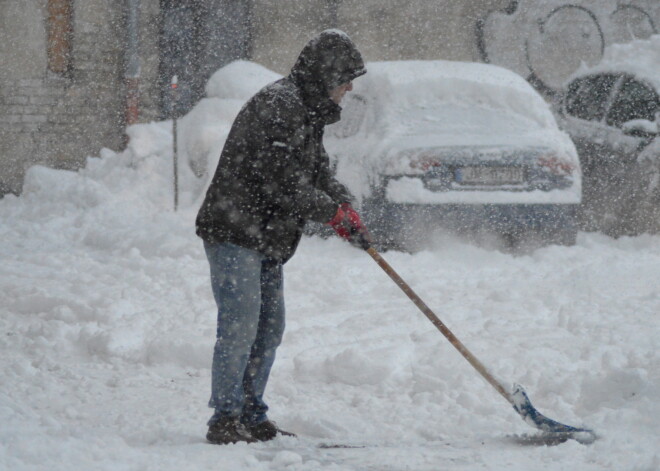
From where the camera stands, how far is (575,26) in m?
16.9

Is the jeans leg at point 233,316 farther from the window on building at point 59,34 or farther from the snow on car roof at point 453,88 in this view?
the window on building at point 59,34

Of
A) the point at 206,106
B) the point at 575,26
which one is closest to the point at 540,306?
the point at 206,106

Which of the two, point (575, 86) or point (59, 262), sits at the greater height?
point (575, 86)

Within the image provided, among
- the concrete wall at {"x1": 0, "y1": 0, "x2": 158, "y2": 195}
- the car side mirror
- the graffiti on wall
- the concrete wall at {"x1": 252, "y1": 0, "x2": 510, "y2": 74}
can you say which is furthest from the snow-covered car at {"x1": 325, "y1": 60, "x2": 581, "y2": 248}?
the graffiti on wall

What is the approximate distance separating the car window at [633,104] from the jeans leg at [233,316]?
20.2 feet

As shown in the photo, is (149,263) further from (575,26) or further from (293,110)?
(575,26)

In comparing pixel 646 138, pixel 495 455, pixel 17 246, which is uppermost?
pixel 646 138

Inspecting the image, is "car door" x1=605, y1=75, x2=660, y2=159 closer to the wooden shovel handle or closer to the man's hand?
the wooden shovel handle

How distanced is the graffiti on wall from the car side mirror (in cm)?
792

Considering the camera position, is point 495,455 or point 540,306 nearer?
point 495,455

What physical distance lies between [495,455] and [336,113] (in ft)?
4.86

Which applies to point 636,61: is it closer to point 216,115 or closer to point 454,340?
point 216,115

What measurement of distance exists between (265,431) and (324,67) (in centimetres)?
150

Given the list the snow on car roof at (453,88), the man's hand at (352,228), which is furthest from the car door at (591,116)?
the man's hand at (352,228)
